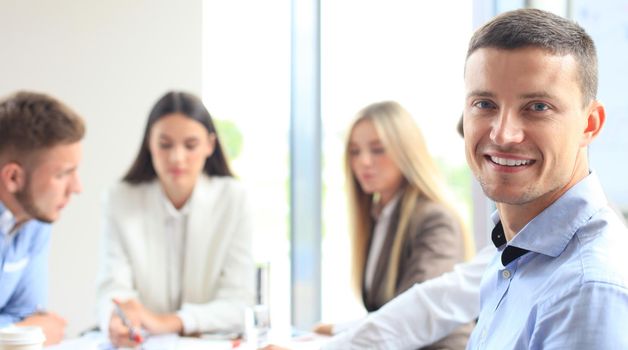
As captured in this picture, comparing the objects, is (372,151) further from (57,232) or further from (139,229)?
(57,232)

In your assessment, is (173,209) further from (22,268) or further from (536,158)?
(536,158)

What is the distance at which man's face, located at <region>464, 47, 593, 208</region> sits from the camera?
1.18 metres

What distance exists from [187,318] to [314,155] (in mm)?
1730

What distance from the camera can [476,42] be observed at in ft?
4.19

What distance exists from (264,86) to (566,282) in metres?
3.37

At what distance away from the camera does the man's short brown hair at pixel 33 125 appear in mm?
2555

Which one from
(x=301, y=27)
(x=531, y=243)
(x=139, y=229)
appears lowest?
(x=139, y=229)

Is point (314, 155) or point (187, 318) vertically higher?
point (314, 155)

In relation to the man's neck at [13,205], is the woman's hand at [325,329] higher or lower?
lower

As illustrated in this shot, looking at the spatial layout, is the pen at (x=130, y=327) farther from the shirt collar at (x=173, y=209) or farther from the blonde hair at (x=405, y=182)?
the blonde hair at (x=405, y=182)

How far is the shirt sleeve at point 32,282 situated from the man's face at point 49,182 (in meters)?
0.08

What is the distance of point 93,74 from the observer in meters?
4.04

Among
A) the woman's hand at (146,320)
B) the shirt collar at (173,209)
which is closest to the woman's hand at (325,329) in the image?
the woman's hand at (146,320)

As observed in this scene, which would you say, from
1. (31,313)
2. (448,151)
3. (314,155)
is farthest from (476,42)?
(314,155)
